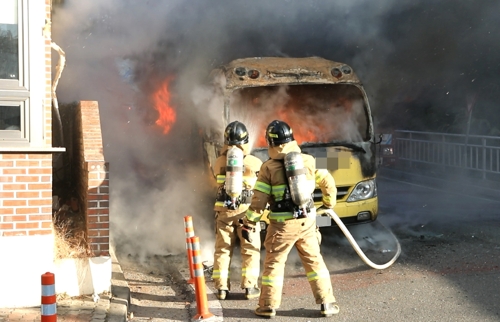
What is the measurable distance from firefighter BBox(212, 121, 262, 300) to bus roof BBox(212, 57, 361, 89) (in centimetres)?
165

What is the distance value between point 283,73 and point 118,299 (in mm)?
3698

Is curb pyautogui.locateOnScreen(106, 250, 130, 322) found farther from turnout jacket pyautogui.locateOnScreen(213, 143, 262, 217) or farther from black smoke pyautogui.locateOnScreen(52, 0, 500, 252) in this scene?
black smoke pyautogui.locateOnScreen(52, 0, 500, 252)

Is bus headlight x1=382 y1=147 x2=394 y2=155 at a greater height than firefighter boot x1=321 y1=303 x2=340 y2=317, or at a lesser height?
greater

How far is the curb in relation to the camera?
5.45 metres

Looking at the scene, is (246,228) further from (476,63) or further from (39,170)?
(476,63)

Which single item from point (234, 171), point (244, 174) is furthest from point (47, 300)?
point (244, 174)

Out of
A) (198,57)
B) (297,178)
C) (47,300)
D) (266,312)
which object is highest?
(198,57)

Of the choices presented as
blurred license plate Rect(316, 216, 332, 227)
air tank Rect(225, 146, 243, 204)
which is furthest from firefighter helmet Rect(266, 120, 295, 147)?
blurred license plate Rect(316, 216, 332, 227)

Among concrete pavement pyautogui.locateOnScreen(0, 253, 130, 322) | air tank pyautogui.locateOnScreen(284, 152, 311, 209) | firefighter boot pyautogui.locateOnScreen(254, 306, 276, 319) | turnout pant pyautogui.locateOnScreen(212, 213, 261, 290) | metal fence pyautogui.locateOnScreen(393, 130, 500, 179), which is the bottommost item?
firefighter boot pyautogui.locateOnScreen(254, 306, 276, 319)

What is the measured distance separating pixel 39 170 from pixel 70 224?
5.41 ft

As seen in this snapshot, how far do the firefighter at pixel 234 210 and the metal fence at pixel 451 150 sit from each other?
830 cm

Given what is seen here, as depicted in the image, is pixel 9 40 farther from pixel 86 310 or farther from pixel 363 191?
pixel 363 191

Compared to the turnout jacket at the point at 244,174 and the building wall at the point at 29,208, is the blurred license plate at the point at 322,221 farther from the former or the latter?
the building wall at the point at 29,208

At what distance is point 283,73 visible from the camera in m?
8.39
